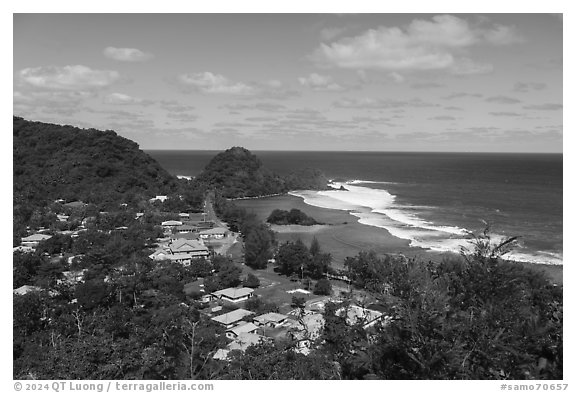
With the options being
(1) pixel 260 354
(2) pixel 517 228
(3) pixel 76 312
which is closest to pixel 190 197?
(2) pixel 517 228

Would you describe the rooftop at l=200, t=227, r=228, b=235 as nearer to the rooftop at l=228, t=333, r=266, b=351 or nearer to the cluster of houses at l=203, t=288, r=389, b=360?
the cluster of houses at l=203, t=288, r=389, b=360

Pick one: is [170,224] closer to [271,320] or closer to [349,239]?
[349,239]

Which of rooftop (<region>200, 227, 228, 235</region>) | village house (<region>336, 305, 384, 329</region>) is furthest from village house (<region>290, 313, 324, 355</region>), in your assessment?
rooftop (<region>200, 227, 228, 235</region>)

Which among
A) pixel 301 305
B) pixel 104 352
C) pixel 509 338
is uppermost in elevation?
pixel 509 338

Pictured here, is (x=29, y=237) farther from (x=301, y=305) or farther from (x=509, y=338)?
(x=509, y=338)

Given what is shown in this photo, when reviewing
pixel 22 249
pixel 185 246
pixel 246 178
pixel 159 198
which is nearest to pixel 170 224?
pixel 185 246

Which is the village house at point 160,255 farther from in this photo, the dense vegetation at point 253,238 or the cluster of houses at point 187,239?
the dense vegetation at point 253,238
